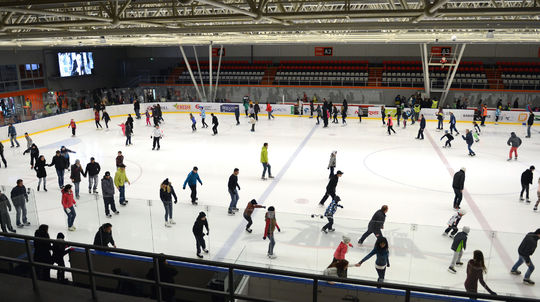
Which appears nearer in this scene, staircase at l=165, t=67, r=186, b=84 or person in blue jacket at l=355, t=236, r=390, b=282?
person in blue jacket at l=355, t=236, r=390, b=282

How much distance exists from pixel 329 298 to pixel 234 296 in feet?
11.7

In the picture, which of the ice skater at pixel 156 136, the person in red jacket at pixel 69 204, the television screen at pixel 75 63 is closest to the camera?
the person in red jacket at pixel 69 204

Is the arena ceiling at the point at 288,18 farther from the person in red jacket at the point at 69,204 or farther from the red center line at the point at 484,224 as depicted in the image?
the red center line at the point at 484,224

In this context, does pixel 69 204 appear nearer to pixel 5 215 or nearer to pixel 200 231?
pixel 5 215

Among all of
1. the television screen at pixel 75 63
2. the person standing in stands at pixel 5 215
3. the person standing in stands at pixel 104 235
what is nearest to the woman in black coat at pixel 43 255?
the person standing in stands at pixel 104 235

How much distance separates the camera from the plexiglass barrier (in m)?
6.90

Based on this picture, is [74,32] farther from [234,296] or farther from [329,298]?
[234,296]

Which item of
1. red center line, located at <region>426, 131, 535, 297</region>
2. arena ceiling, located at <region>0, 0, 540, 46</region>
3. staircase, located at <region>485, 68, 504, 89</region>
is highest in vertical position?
arena ceiling, located at <region>0, 0, 540, 46</region>

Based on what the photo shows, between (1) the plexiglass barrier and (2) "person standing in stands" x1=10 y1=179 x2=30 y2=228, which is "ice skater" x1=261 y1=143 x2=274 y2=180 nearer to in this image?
(1) the plexiglass barrier

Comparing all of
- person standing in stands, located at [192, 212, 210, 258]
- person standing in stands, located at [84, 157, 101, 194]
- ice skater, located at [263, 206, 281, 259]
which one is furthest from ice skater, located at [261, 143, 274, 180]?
person standing in stands, located at [192, 212, 210, 258]

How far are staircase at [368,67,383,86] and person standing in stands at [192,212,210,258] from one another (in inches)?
1032

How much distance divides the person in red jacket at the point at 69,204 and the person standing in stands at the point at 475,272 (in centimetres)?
771

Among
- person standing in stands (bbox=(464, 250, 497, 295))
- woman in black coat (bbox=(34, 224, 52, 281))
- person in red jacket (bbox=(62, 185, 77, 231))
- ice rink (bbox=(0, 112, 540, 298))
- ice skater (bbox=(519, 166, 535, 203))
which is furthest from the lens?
ice skater (bbox=(519, 166, 535, 203))

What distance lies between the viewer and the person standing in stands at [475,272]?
639 centimetres
